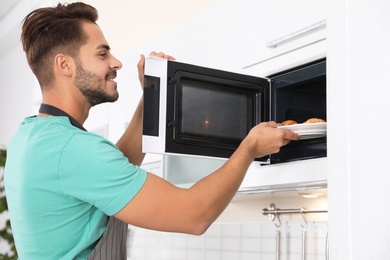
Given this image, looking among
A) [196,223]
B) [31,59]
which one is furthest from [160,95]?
[31,59]

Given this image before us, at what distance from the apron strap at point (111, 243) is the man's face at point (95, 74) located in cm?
31

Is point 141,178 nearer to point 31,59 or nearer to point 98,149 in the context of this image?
point 98,149

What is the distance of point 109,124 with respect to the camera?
2.53 meters

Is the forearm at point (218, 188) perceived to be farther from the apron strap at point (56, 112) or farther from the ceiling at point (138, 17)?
the ceiling at point (138, 17)

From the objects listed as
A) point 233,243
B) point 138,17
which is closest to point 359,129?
point 233,243

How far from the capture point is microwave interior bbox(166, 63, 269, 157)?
147 cm

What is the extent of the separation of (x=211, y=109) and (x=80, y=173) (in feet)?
1.20

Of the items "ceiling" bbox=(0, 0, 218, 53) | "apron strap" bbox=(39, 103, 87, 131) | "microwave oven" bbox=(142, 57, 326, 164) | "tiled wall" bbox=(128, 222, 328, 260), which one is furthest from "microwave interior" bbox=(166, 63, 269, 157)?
"ceiling" bbox=(0, 0, 218, 53)

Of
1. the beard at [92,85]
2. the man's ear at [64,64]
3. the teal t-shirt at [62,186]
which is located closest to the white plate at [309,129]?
the teal t-shirt at [62,186]

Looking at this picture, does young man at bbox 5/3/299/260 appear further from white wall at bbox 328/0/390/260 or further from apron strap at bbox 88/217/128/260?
white wall at bbox 328/0/390/260

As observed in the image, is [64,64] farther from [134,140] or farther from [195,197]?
[195,197]

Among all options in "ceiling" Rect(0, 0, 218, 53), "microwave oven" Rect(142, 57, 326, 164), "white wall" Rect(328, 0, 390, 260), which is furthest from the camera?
"ceiling" Rect(0, 0, 218, 53)

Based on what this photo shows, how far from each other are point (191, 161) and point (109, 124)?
0.59 m

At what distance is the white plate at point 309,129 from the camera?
1.38m
